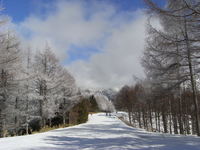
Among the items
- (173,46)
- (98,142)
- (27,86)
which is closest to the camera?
(98,142)

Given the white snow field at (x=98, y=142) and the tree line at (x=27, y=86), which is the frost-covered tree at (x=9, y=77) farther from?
the white snow field at (x=98, y=142)

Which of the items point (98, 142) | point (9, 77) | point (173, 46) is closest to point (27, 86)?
point (9, 77)

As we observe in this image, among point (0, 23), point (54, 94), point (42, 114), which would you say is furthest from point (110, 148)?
point (54, 94)

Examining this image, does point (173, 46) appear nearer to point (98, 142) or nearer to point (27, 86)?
point (98, 142)

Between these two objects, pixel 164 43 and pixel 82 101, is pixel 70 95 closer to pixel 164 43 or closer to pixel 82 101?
pixel 82 101

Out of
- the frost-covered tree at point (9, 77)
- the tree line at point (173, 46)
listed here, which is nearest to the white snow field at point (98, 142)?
the tree line at point (173, 46)

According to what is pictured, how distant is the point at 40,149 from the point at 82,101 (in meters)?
→ 19.2

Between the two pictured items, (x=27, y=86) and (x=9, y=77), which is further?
(x=27, y=86)

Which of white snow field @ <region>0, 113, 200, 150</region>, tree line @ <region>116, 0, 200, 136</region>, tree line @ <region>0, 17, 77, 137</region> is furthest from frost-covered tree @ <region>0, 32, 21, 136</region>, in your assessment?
tree line @ <region>116, 0, 200, 136</region>

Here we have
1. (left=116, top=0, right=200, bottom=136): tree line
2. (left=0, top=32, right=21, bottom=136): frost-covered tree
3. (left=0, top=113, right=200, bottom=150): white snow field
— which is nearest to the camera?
(left=0, top=113, right=200, bottom=150): white snow field

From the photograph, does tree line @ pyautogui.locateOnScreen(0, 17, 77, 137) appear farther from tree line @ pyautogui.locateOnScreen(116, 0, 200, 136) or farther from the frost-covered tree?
tree line @ pyautogui.locateOnScreen(116, 0, 200, 136)

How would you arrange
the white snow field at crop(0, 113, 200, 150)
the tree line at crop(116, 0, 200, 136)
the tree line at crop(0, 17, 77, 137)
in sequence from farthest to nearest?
1. the tree line at crop(0, 17, 77, 137)
2. the tree line at crop(116, 0, 200, 136)
3. the white snow field at crop(0, 113, 200, 150)

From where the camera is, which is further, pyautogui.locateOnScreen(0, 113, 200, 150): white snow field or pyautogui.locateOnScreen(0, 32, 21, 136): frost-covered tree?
pyautogui.locateOnScreen(0, 32, 21, 136): frost-covered tree

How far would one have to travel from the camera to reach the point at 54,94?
19.4 meters
